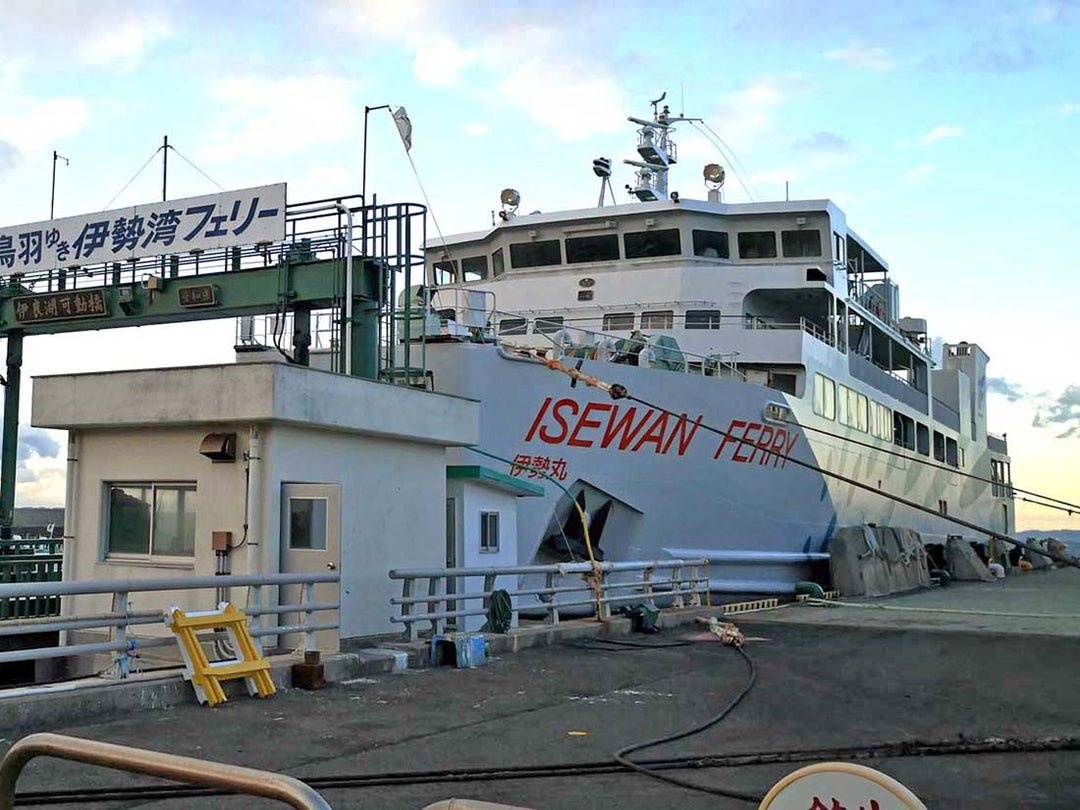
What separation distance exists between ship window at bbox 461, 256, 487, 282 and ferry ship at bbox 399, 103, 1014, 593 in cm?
7

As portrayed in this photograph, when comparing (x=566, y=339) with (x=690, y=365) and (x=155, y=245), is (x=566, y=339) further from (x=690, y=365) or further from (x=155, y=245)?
(x=155, y=245)

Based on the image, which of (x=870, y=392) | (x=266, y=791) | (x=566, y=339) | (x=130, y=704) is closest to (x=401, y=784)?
(x=130, y=704)

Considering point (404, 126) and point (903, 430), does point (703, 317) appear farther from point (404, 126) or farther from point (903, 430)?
point (903, 430)

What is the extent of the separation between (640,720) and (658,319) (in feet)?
48.8

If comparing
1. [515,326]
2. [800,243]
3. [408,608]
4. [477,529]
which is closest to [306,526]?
[408,608]

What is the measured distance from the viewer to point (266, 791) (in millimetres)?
2822

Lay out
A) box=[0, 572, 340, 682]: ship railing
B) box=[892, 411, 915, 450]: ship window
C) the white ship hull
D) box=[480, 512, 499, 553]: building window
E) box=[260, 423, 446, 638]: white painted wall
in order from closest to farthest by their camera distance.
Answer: box=[0, 572, 340, 682]: ship railing, box=[260, 423, 446, 638]: white painted wall, box=[480, 512, 499, 553]: building window, the white ship hull, box=[892, 411, 915, 450]: ship window

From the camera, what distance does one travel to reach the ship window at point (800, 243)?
24000 millimetres

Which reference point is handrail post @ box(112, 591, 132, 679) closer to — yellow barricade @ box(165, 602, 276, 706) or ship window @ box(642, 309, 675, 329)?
yellow barricade @ box(165, 602, 276, 706)

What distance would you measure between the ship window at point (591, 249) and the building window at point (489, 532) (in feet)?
36.9

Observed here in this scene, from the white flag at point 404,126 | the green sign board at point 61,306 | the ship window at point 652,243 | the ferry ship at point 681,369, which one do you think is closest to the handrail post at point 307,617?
the ferry ship at point 681,369

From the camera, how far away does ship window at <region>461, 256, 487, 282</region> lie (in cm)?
2532

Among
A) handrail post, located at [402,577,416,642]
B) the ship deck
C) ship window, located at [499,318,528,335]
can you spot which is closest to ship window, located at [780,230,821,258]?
ship window, located at [499,318,528,335]

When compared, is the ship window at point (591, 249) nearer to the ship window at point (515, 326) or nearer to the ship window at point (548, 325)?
the ship window at point (548, 325)
